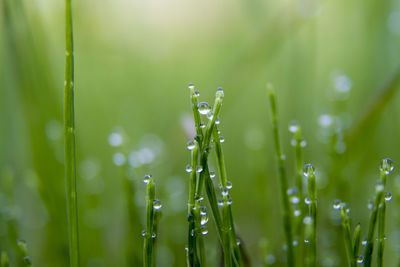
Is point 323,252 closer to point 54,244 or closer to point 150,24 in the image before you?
point 54,244

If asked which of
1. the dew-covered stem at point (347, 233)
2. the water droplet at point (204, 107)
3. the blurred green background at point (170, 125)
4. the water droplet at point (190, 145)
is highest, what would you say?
the blurred green background at point (170, 125)

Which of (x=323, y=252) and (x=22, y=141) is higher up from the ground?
(x=22, y=141)

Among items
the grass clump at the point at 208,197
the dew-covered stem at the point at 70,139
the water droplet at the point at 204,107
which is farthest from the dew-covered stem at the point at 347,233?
the dew-covered stem at the point at 70,139

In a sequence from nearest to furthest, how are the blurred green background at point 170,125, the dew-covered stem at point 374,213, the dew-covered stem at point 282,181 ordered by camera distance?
the dew-covered stem at point 374,213, the dew-covered stem at point 282,181, the blurred green background at point 170,125

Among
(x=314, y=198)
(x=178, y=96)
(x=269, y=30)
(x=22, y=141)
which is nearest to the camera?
(x=314, y=198)

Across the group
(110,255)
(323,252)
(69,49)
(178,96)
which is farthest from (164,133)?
(69,49)

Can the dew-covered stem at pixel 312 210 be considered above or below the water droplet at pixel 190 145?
below

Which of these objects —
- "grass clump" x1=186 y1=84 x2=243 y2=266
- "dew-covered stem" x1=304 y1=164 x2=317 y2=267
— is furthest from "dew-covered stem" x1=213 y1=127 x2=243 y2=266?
"dew-covered stem" x1=304 y1=164 x2=317 y2=267

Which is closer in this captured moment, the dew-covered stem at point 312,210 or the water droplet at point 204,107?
the dew-covered stem at point 312,210

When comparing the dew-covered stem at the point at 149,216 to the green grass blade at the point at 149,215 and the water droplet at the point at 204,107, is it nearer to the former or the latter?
the green grass blade at the point at 149,215
